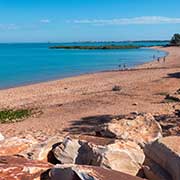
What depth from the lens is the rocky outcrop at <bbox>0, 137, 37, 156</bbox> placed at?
228 inches

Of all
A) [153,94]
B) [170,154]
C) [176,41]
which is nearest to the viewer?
[170,154]

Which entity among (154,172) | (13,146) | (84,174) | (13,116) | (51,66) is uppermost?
(84,174)

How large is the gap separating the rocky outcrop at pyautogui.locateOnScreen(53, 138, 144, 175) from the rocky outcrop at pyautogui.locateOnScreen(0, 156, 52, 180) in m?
0.51

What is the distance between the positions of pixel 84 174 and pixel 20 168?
2.89ft

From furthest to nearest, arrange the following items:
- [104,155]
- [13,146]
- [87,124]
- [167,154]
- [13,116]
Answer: [13,116]
[87,124]
[13,146]
[104,155]
[167,154]

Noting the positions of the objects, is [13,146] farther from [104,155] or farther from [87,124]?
[87,124]

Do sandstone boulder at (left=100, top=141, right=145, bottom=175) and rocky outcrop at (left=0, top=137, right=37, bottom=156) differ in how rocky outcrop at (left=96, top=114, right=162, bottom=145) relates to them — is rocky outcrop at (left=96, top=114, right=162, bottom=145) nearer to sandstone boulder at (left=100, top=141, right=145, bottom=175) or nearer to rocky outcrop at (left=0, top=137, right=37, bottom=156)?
sandstone boulder at (left=100, top=141, right=145, bottom=175)

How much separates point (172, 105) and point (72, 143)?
29.0ft

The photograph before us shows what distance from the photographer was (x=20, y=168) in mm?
4883

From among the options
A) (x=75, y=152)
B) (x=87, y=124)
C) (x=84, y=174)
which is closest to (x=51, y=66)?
(x=87, y=124)

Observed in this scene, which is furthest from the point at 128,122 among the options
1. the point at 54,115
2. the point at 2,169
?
the point at 54,115

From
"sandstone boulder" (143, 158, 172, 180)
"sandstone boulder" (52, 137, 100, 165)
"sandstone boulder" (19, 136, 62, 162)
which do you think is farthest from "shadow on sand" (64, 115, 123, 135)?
"sandstone boulder" (143, 158, 172, 180)

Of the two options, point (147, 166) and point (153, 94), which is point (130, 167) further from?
point (153, 94)

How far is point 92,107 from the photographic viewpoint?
592 inches
